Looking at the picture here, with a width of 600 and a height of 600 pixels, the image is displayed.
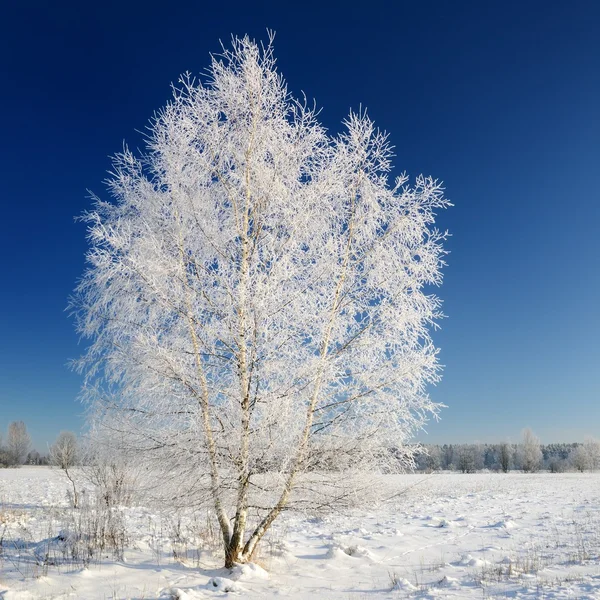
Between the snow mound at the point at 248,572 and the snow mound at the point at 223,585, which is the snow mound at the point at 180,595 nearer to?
the snow mound at the point at 223,585

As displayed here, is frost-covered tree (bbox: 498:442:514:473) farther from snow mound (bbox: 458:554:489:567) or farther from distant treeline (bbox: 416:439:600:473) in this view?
snow mound (bbox: 458:554:489:567)

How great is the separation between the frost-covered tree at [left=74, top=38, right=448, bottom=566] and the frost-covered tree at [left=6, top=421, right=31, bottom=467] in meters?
98.5

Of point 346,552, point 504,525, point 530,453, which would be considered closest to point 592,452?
point 530,453

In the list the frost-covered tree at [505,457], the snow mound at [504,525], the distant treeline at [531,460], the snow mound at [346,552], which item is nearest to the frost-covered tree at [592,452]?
the distant treeline at [531,460]

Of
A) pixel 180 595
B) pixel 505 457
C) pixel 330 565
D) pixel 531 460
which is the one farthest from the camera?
pixel 505 457

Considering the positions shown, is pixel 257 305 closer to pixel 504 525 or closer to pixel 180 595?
pixel 180 595

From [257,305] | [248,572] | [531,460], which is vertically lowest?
[531,460]

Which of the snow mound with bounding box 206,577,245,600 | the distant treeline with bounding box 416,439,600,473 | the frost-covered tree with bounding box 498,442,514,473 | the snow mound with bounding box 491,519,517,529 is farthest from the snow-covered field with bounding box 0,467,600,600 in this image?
the frost-covered tree with bounding box 498,442,514,473

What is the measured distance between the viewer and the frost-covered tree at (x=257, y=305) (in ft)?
20.0

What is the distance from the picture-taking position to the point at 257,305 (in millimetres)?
5797

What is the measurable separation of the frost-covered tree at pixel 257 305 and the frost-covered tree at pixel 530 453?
94.6m

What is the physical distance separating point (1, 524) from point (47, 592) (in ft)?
24.5

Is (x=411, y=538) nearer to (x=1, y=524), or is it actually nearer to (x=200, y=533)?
(x=200, y=533)

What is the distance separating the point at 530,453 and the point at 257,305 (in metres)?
98.1
